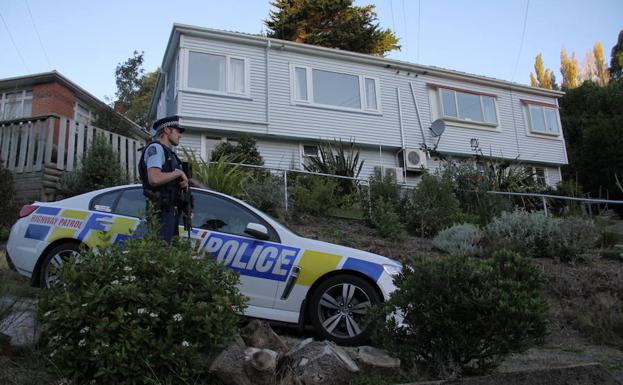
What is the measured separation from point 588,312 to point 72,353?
17.4 ft

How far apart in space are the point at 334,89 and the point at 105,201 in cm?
1193

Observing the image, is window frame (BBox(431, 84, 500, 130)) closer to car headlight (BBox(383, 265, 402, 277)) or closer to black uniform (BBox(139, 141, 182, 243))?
car headlight (BBox(383, 265, 402, 277))

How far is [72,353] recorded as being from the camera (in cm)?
269

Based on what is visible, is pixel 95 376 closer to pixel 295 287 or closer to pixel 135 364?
pixel 135 364

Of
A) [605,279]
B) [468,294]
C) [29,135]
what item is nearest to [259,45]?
[29,135]

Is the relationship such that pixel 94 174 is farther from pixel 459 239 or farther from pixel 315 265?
pixel 459 239

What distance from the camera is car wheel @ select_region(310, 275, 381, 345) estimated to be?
4480mm

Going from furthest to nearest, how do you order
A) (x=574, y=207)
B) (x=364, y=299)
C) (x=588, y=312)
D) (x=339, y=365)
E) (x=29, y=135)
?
(x=574, y=207) < (x=29, y=135) < (x=588, y=312) < (x=364, y=299) < (x=339, y=365)

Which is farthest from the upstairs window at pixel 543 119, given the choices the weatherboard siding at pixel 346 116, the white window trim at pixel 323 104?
the white window trim at pixel 323 104

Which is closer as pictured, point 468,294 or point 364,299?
point 468,294

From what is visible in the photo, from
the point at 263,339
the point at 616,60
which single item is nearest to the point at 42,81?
the point at 263,339

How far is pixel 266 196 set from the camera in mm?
9758

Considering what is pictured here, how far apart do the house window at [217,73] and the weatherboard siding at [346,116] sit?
0.65 feet

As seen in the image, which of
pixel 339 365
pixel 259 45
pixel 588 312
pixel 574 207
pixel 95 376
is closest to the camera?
pixel 95 376
